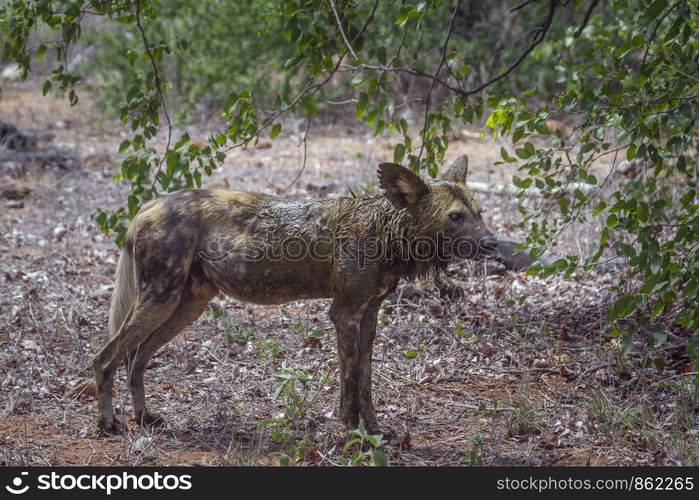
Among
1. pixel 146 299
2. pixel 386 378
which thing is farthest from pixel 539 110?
pixel 146 299

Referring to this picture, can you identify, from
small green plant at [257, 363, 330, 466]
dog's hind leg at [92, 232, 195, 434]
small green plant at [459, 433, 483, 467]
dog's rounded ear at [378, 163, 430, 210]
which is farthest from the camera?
dog's hind leg at [92, 232, 195, 434]

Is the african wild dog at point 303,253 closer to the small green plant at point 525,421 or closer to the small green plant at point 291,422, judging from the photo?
the small green plant at point 291,422

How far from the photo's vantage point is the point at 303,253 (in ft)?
16.3

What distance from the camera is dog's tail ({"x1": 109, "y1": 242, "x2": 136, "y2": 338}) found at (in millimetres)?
5348

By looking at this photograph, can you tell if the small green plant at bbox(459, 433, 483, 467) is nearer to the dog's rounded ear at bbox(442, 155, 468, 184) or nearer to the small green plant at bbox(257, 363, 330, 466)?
the small green plant at bbox(257, 363, 330, 466)

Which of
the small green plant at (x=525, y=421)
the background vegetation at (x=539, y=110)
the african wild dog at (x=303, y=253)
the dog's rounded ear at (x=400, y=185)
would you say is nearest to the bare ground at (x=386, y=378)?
the small green plant at (x=525, y=421)

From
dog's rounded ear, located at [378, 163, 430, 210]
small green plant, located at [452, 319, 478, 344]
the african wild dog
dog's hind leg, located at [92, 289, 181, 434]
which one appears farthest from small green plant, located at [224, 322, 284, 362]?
dog's rounded ear, located at [378, 163, 430, 210]

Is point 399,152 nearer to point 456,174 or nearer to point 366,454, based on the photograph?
point 456,174

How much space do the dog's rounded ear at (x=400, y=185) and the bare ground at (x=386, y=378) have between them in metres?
1.05

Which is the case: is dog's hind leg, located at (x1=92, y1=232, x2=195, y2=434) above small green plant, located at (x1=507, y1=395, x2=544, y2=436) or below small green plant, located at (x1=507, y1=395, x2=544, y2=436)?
above

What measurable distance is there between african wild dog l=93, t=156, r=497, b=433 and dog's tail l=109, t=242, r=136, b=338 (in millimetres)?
143

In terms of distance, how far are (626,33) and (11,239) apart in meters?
6.71

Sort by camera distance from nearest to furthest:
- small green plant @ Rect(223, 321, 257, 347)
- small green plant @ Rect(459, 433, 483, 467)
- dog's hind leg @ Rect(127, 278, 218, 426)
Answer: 1. small green plant @ Rect(459, 433, 483, 467)
2. dog's hind leg @ Rect(127, 278, 218, 426)
3. small green plant @ Rect(223, 321, 257, 347)

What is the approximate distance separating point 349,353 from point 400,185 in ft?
3.25
